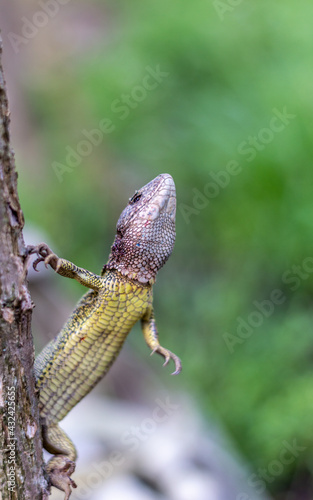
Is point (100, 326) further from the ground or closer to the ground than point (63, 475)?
further from the ground

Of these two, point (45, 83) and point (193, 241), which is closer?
point (193, 241)

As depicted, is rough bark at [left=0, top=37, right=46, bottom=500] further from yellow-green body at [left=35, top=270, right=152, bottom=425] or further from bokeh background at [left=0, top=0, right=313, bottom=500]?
bokeh background at [left=0, top=0, right=313, bottom=500]

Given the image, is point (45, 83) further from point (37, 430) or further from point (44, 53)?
point (37, 430)

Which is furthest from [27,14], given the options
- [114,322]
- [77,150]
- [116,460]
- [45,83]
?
[114,322]

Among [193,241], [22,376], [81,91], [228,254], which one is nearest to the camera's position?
[22,376]

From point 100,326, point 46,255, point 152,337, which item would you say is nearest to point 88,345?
point 100,326

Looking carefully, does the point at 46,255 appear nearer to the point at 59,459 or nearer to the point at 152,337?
the point at 152,337

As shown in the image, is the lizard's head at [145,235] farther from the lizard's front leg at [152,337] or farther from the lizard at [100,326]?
the lizard's front leg at [152,337]
